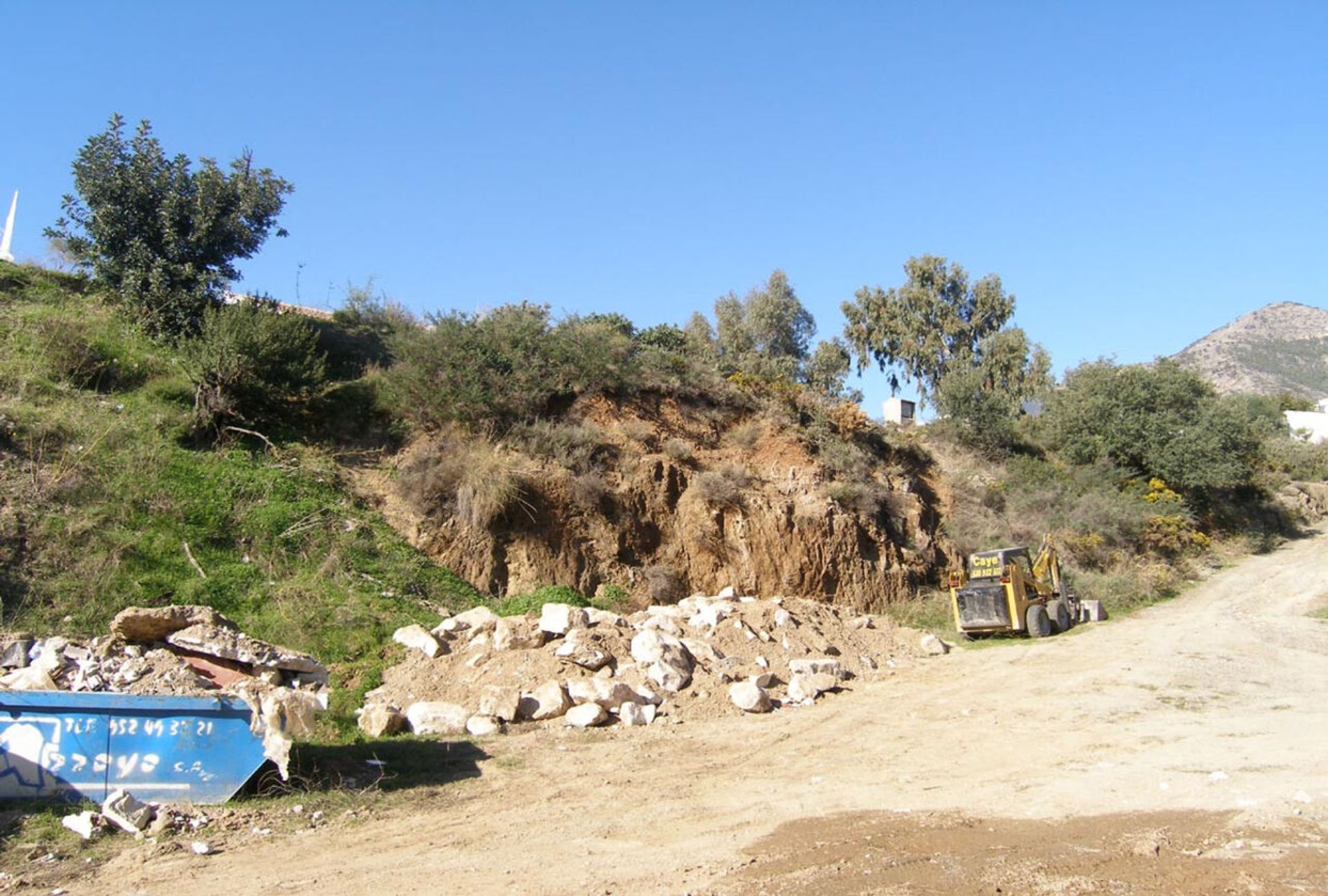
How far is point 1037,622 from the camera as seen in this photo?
58.1 ft

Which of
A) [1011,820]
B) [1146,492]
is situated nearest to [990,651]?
[1011,820]

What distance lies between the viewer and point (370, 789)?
311 inches

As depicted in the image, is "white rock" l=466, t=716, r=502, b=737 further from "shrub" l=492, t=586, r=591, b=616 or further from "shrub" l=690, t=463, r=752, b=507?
"shrub" l=690, t=463, r=752, b=507

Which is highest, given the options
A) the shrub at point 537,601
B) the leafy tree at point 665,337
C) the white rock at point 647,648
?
the leafy tree at point 665,337

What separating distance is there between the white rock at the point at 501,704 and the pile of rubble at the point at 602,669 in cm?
2

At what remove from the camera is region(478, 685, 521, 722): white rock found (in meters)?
10.4

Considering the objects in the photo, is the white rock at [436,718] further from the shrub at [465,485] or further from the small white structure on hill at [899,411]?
the small white structure on hill at [899,411]

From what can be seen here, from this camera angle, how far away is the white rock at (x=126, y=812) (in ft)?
22.0

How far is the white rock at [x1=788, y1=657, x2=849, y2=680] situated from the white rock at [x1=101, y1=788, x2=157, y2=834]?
8.39 m

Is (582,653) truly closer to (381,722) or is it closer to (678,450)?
(381,722)

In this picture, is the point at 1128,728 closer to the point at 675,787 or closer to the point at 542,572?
the point at 675,787

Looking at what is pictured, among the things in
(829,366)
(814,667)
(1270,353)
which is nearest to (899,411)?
(829,366)

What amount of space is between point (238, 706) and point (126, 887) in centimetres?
160

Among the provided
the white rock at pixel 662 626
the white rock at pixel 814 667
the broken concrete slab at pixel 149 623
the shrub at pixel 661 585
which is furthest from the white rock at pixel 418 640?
the shrub at pixel 661 585
